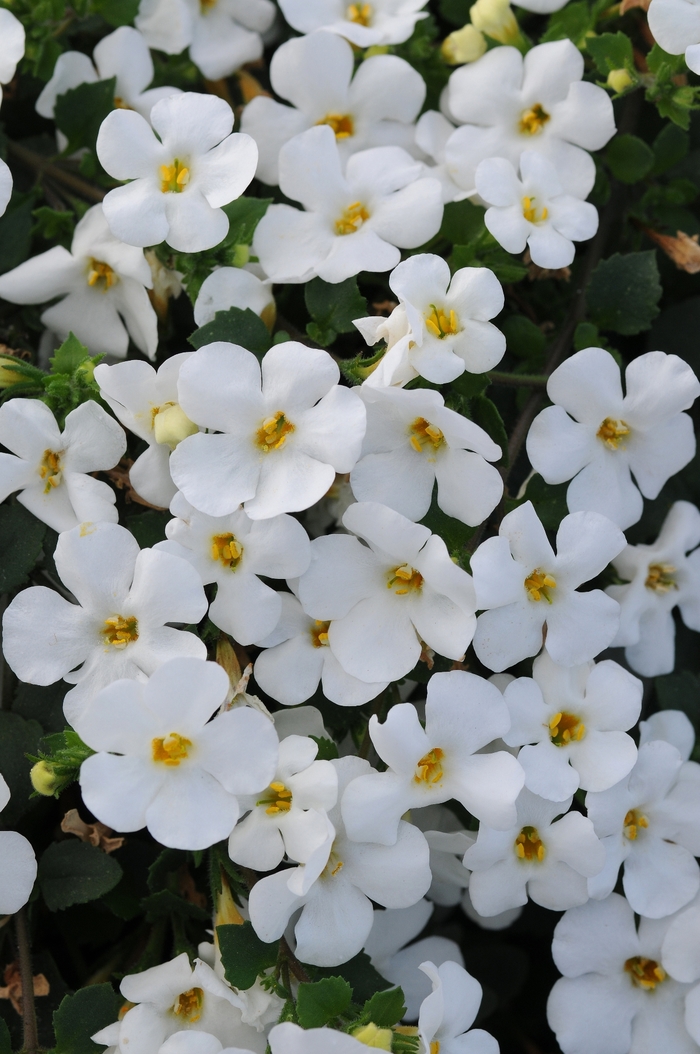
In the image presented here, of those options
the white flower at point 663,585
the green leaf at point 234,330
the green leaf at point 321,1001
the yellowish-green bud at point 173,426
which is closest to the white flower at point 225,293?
the green leaf at point 234,330

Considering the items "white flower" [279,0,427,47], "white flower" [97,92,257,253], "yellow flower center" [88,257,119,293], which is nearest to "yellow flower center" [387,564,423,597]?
"white flower" [97,92,257,253]

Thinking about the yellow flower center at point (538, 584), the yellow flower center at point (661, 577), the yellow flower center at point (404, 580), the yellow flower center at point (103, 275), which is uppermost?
the yellow flower center at point (103, 275)

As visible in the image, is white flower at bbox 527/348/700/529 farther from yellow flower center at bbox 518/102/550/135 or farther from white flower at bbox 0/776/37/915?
white flower at bbox 0/776/37/915

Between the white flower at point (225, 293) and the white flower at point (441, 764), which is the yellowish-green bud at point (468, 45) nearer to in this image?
the white flower at point (225, 293)

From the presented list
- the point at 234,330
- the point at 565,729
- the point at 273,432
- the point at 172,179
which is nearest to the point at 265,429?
the point at 273,432

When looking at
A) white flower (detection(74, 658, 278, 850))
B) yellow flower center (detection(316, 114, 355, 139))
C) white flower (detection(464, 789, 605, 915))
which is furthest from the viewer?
yellow flower center (detection(316, 114, 355, 139))

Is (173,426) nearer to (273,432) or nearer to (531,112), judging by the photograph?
(273,432)
